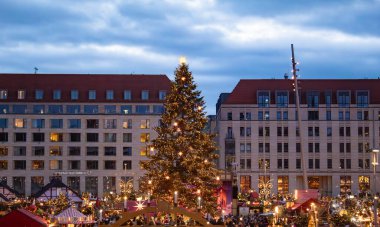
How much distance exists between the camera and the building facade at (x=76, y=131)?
105125 millimetres

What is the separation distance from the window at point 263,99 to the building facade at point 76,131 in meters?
13.4

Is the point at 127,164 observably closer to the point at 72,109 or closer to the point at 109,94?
the point at 109,94

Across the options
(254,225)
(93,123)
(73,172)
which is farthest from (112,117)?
(254,225)

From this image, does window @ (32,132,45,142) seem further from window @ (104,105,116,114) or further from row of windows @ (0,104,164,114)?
window @ (104,105,116,114)

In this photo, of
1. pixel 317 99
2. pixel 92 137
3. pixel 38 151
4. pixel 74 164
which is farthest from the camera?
pixel 92 137

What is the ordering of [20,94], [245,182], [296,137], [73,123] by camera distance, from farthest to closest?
[73,123]
[20,94]
[296,137]
[245,182]

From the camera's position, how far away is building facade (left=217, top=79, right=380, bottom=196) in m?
104

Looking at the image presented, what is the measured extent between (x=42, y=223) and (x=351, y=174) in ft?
270

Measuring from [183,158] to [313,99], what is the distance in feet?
202

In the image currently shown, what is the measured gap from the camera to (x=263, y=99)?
10469 centimetres

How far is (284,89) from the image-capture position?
105 metres

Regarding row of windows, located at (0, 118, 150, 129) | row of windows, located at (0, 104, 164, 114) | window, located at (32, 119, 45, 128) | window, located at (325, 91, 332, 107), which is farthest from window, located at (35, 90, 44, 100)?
window, located at (325, 91, 332, 107)

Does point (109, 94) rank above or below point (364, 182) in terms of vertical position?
above

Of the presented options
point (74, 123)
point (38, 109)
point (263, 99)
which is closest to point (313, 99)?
point (263, 99)
